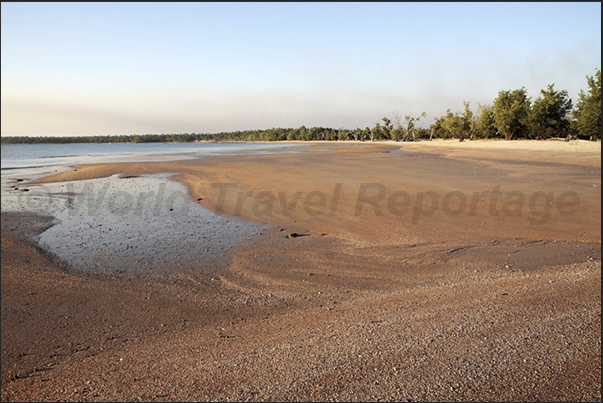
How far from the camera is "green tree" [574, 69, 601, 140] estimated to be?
42.4m

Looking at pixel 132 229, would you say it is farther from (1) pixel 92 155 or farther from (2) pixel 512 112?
(2) pixel 512 112

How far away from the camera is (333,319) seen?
390 centimetres

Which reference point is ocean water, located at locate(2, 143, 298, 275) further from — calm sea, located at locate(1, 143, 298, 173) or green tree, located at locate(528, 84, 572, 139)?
green tree, located at locate(528, 84, 572, 139)

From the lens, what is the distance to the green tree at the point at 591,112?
42406 millimetres

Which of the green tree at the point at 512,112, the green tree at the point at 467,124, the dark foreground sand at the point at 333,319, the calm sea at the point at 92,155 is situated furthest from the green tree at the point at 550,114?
the dark foreground sand at the point at 333,319

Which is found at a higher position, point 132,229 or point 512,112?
point 512,112

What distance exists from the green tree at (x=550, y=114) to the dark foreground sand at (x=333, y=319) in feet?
175

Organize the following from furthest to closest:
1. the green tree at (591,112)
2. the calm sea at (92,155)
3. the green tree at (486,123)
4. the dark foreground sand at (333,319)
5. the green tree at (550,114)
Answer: the green tree at (486,123) → the green tree at (550,114) → the green tree at (591,112) → the calm sea at (92,155) → the dark foreground sand at (333,319)

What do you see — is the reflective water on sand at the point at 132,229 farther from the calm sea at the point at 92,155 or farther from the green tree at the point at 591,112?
the green tree at the point at 591,112

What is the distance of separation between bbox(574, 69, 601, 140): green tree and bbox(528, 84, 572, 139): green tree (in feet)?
14.6

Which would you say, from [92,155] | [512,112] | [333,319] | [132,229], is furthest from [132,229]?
[512,112]

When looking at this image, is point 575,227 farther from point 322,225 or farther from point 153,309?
point 153,309

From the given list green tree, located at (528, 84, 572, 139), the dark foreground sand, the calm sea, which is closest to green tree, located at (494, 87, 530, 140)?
green tree, located at (528, 84, 572, 139)

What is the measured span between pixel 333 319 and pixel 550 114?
204ft
